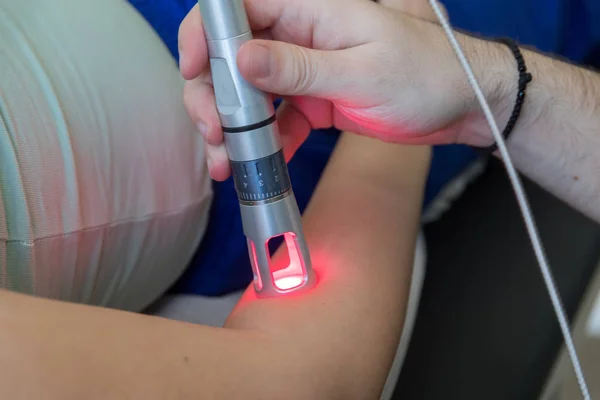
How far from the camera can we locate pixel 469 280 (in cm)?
95

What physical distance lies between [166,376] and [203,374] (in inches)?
1.1

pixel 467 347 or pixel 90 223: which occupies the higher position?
pixel 90 223

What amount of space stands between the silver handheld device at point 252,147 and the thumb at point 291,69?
11 millimetres

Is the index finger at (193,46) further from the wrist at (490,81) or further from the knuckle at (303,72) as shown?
the wrist at (490,81)

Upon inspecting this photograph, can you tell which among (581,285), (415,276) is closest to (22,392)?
(415,276)

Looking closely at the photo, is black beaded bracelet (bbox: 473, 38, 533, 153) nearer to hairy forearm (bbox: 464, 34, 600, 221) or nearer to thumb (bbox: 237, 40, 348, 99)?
hairy forearm (bbox: 464, 34, 600, 221)

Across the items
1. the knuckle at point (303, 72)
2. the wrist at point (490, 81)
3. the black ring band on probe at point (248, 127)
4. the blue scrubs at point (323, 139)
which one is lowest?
the blue scrubs at point (323, 139)

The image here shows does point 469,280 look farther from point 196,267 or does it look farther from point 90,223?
point 90,223

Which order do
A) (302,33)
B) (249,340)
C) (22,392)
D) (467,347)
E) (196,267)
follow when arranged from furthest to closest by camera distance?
(467,347) < (196,267) < (302,33) < (249,340) < (22,392)

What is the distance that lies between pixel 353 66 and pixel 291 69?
7cm

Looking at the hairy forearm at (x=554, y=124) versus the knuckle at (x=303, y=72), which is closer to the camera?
the knuckle at (x=303, y=72)

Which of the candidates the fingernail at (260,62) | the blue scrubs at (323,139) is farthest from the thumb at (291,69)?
the blue scrubs at (323,139)

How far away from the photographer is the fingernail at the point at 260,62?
423 mm

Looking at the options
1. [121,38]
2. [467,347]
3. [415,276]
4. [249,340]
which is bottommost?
[467,347]
